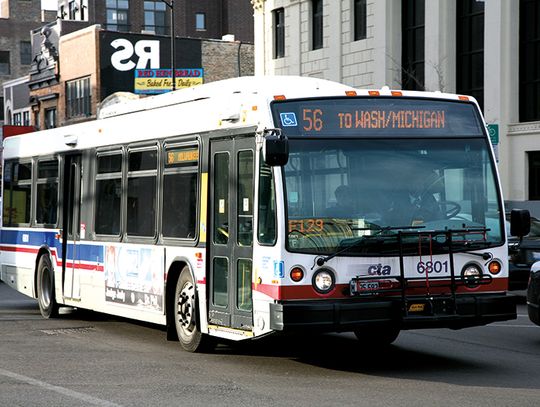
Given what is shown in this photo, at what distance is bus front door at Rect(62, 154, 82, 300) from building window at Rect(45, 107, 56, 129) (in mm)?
49651

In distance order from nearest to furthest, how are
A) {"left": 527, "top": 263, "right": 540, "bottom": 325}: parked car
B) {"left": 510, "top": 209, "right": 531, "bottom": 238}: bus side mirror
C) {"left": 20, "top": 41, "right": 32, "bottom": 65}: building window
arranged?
1. {"left": 510, "top": 209, "right": 531, "bottom": 238}: bus side mirror
2. {"left": 527, "top": 263, "right": 540, "bottom": 325}: parked car
3. {"left": 20, "top": 41, "right": 32, "bottom": 65}: building window

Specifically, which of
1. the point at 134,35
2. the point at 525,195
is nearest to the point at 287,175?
the point at 525,195

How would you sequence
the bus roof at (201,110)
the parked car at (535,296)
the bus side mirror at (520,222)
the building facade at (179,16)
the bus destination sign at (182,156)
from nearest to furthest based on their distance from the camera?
the bus roof at (201,110) → the bus side mirror at (520,222) → the bus destination sign at (182,156) → the parked car at (535,296) → the building facade at (179,16)

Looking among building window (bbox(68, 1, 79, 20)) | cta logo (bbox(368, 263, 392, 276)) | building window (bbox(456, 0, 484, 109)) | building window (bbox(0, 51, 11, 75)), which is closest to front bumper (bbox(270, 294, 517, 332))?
cta logo (bbox(368, 263, 392, 276))

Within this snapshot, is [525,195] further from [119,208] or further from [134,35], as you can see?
[134,35]

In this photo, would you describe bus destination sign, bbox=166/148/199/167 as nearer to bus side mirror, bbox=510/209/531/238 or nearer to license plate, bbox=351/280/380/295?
license plate, bbox=351/280/380/295

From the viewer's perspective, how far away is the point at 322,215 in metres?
11.2

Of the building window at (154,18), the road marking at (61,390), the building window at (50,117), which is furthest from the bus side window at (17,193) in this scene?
the building window at (154,18)

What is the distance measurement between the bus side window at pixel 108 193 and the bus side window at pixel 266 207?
4310 millimetres

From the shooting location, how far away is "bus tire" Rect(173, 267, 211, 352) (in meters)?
13.0

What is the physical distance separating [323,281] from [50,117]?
57.7m

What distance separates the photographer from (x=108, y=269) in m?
15.6

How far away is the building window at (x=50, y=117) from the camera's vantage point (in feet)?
218

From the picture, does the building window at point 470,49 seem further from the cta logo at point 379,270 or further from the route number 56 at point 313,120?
the cta logo at point 379,270
